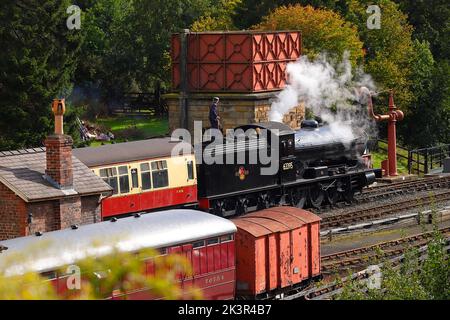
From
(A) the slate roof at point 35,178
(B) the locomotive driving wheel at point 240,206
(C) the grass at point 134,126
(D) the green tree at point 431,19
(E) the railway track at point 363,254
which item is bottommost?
(E) the railway track at point 363,254

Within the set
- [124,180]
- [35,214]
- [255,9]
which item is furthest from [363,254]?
[255,9]

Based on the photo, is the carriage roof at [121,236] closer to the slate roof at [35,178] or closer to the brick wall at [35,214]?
the brick wall at [35,214]

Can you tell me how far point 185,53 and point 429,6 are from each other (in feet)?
92.4

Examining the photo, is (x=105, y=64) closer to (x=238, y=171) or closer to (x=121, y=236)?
(x=238, y=171)

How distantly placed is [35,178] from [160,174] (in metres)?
5.06

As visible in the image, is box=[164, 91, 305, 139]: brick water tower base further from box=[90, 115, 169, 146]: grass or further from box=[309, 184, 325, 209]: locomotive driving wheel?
box=[309, 184, 325, 209]: locomotive driving wheel

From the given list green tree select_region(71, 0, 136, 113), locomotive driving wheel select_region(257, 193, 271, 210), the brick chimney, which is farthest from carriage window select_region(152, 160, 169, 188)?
green tree select_region(71, 0, 136, 113)

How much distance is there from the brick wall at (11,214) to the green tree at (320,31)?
82.5 ft

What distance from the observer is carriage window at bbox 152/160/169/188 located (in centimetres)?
2916

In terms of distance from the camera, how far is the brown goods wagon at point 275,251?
2286 cm

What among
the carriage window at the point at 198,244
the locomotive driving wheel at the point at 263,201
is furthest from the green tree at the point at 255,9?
the carriage window at the point at 198,244

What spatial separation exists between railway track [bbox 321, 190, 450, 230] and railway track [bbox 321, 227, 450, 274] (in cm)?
264

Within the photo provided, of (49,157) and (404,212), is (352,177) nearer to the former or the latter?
(404,212)
